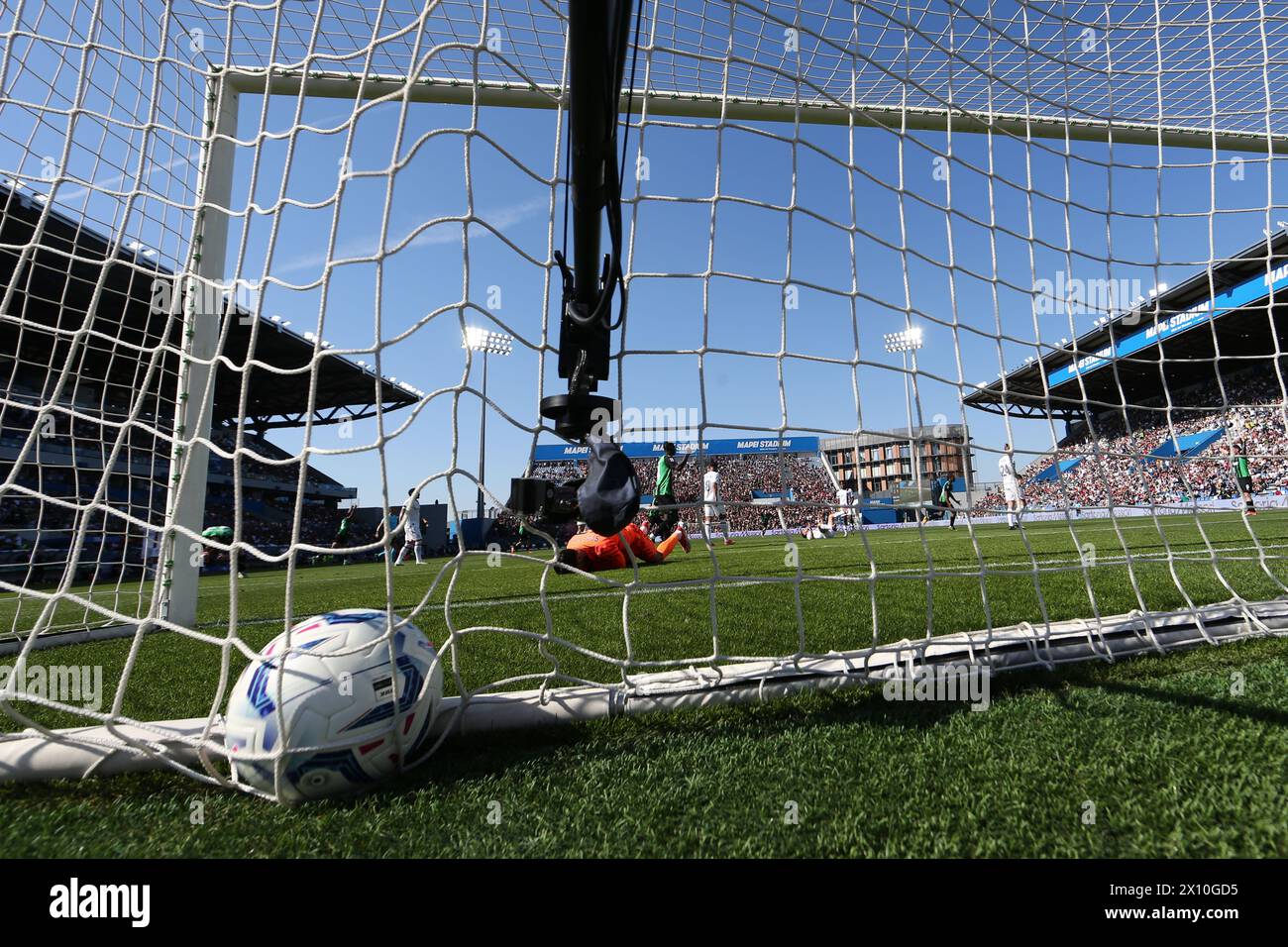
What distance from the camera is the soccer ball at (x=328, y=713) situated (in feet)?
3.98

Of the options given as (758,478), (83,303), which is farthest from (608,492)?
(758,478)

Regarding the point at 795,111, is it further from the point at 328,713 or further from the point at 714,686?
the point at 328,713

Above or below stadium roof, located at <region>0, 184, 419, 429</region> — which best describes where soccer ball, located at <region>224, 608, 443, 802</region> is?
below

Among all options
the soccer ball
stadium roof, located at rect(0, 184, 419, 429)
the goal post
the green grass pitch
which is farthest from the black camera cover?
the goal post

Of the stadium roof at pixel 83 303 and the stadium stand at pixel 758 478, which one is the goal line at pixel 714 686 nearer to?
the stadium roof at pixel 83 303

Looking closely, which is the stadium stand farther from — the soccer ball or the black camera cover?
the soccer ball

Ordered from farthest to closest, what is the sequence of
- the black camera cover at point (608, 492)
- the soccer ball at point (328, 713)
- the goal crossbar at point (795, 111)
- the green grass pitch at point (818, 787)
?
1. the goal crossbar at point (795, 111)
2. the black camera cover at point (608, 492)
3. the soccer ball at point (328, 713)
4. the green grass pitch at point (818, 787)

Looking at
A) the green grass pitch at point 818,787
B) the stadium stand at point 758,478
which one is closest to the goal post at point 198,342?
the green grass pitch at point 818,787

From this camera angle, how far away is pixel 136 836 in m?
1.08

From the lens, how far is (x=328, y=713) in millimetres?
1246

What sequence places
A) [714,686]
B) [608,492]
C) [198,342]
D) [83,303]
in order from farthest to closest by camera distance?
[83,303] → [198,342] → [714,686] → [608,492]

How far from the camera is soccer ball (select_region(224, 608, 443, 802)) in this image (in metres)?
1.21

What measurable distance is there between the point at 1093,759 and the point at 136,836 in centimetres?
194
